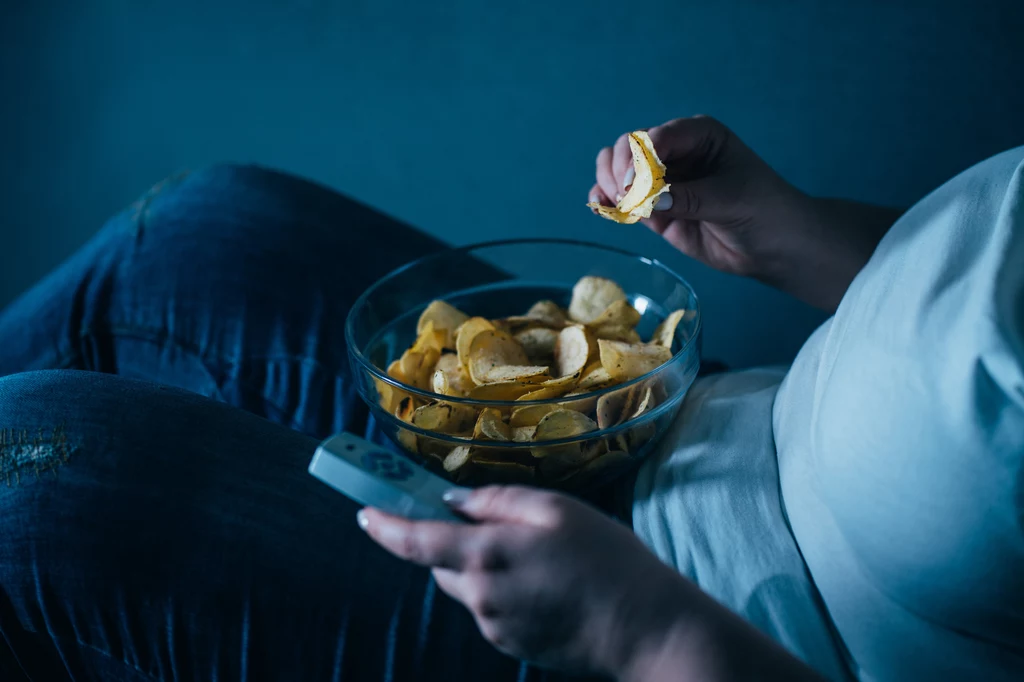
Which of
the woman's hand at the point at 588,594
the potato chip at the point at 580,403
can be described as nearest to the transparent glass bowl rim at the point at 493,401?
the potato chip at the point at 580,403

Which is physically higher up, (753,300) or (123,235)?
(123,235)

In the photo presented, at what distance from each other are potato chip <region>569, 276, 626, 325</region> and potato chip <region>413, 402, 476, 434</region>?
186 millimetres

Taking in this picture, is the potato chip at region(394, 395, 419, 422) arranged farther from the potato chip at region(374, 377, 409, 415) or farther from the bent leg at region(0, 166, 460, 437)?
the bent leg at region(0, 166, 460, 437)

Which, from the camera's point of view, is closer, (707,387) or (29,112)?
(707,387)

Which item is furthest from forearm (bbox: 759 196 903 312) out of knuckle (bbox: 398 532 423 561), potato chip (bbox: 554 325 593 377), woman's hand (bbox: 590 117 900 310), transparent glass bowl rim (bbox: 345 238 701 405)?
knuckle (bbox: 398 532 423 561)

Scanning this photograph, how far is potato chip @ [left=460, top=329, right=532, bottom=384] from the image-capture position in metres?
0.53

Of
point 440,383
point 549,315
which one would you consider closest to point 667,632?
point 440,383

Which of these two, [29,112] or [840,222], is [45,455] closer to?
[840,222]

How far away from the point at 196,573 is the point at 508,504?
0.19 m

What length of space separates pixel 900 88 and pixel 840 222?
451 mm

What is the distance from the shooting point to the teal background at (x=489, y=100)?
1018 millimetres

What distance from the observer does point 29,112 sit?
1464mm

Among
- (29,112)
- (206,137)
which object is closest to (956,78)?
(206,137)

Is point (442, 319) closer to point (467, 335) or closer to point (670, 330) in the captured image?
point (467, 335)
